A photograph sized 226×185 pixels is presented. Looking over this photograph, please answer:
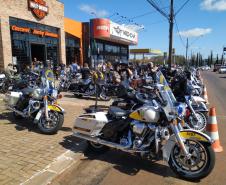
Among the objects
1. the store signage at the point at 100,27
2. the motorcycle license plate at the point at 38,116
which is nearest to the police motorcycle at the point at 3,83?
the motorcycle license plate at the point at 38,116

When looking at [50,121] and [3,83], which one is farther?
[3,83]

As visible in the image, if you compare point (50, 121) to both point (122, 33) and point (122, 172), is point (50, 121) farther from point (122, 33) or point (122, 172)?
point (122, 33)

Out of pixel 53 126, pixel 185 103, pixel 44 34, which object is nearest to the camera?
pixel 53 126

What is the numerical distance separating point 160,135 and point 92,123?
1.40 m

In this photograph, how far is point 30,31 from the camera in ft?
62.6

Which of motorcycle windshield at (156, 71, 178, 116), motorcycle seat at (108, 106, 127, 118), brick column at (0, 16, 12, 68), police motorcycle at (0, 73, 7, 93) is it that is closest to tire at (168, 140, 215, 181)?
motorcycle windshield at (156, 71, 178, 116)

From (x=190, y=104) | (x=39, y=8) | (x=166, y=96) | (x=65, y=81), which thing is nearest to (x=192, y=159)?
(x=166, y=96)

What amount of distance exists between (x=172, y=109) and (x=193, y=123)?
284 centimetres

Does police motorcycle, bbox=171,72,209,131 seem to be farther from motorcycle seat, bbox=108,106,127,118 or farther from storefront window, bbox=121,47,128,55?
storefront window, bbox=121,47,128,55

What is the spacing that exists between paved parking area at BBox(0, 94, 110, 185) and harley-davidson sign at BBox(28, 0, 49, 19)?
12.8m

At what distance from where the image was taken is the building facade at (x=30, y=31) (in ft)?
54.1

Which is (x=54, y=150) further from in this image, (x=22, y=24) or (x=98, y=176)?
(x=22, y=24)

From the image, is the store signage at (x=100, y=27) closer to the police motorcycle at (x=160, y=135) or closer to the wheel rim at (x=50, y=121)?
the wheel rim at (x=50, y=121)

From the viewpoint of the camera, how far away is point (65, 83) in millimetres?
14547
